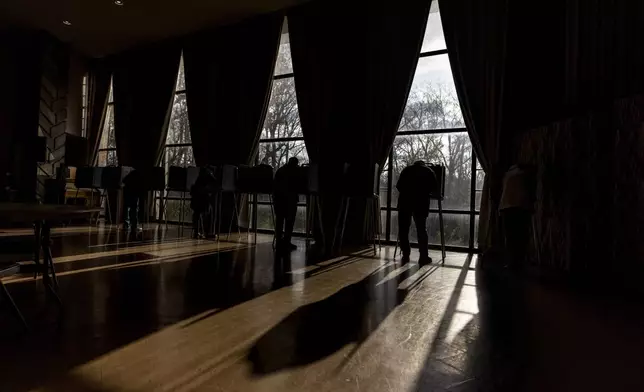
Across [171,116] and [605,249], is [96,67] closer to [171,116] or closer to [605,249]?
[171,116]

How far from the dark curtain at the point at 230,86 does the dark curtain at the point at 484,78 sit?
10.2 feet

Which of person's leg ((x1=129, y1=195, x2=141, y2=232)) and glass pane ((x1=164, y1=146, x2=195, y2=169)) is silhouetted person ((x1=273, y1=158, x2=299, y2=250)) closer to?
person's leg ((x1=129, y1=195, x2=141, y2=232))

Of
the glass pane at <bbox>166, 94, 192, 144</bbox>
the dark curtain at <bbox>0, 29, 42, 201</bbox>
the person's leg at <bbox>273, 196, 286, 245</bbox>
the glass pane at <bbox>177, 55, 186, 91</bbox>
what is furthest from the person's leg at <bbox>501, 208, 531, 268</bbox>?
the dark curtain at <bbox>0, 29, 42, 201</bbox>

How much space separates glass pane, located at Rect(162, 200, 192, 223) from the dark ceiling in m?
3.42

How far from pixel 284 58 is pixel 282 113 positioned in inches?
38.1

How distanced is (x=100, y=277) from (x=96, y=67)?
27.6 feet

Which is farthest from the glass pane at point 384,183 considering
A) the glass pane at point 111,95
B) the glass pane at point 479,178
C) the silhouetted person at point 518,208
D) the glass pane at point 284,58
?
the glass pane at point 111,95

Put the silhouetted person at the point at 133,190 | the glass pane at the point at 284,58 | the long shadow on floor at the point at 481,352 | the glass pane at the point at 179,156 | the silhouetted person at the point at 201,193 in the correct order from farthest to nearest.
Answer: the glass pane at the point at 179,156 → the glass pane at the point at 284,58 → the silhouetted person at the point at 133,190 → the silhouetted person at the point at 201,193 → the long shadow on floor at the point at 481,352

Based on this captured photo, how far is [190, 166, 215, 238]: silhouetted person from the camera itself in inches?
239

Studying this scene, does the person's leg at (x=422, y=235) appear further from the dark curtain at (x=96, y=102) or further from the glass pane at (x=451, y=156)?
the dark curtain at (x=96, y=102)

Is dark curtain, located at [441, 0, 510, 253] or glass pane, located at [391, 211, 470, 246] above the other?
dark curtain, located at [441, 0, 510, 253]

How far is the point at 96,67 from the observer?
9.89 meters

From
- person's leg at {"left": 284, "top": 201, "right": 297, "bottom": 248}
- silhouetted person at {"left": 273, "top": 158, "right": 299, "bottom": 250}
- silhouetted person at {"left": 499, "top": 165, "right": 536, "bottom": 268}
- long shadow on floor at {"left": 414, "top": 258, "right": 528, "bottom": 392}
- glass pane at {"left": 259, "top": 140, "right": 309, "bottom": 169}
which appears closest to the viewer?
long shadow on floor at {"left": 414, "top": 258, "right": 528, "bottom": 392}

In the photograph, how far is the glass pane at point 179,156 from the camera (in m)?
8.57
